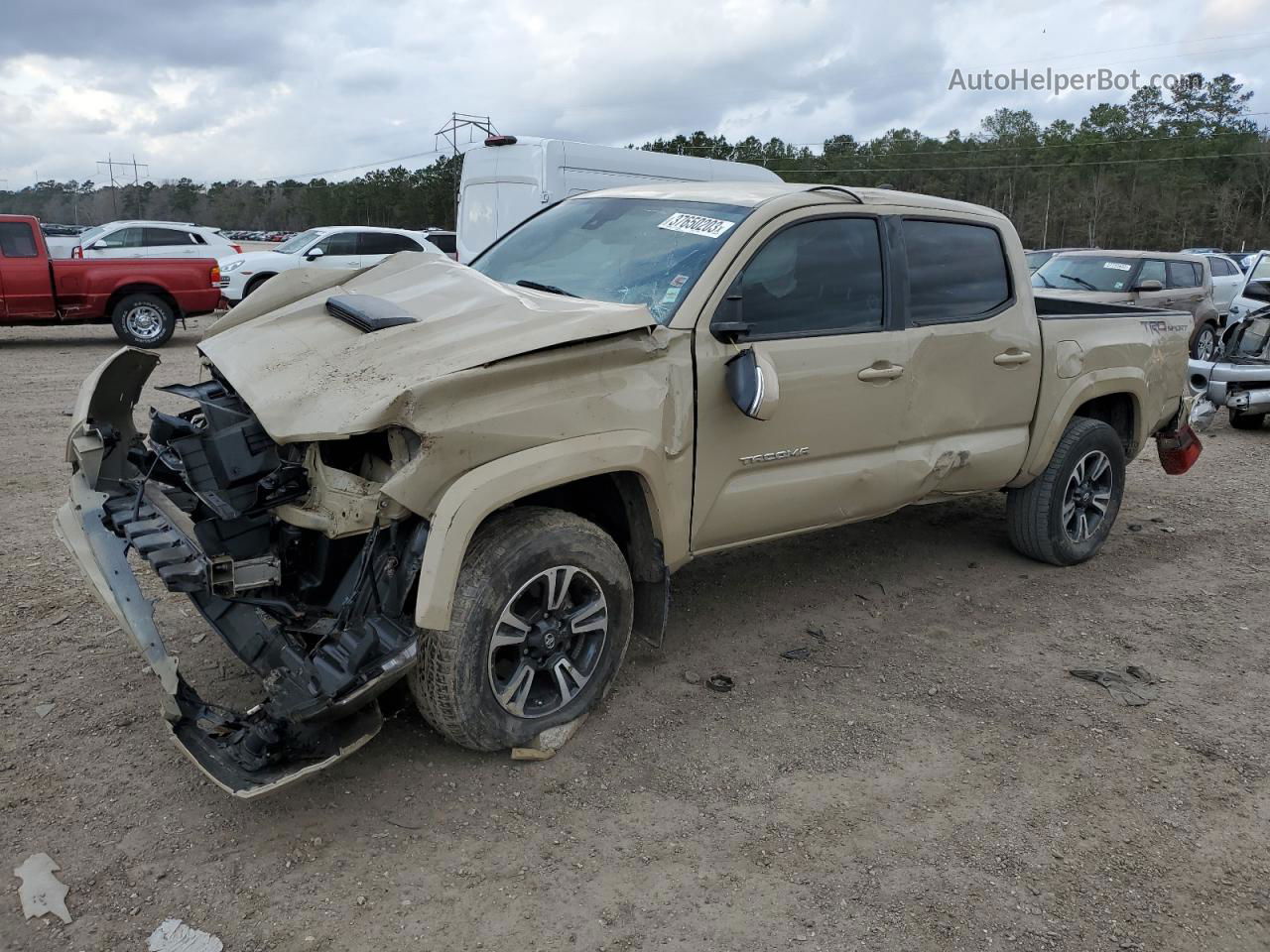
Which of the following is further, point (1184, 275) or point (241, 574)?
point (1184, 275)

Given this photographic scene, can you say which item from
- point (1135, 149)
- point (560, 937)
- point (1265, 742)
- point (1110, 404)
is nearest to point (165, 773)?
point (560, 937)

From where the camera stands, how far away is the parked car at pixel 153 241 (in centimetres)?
1558

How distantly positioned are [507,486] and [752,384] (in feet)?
3.31

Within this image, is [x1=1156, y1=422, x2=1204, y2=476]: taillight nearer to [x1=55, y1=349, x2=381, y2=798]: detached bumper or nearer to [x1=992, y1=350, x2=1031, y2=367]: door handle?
[x1=992, y1=350, x2=1031, y2=367]: door handle

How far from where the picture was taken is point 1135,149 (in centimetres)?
6191

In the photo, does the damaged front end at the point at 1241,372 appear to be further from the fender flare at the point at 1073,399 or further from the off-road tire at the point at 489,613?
the off-road tire at the point at 489,613

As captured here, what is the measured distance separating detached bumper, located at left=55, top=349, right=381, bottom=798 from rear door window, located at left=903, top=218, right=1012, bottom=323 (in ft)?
9.74

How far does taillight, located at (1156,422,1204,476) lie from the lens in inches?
238

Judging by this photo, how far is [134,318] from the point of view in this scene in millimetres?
13086

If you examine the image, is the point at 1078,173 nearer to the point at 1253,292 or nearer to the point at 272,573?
the point at 1253,292

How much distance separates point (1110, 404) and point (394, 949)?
4932 mm

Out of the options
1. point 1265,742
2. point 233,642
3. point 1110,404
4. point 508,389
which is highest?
point 508,389

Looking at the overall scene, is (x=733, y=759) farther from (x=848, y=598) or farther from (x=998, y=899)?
(x=848, y=598)

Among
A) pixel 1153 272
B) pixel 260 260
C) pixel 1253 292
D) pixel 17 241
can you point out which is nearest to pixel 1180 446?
pixel 1253 292
